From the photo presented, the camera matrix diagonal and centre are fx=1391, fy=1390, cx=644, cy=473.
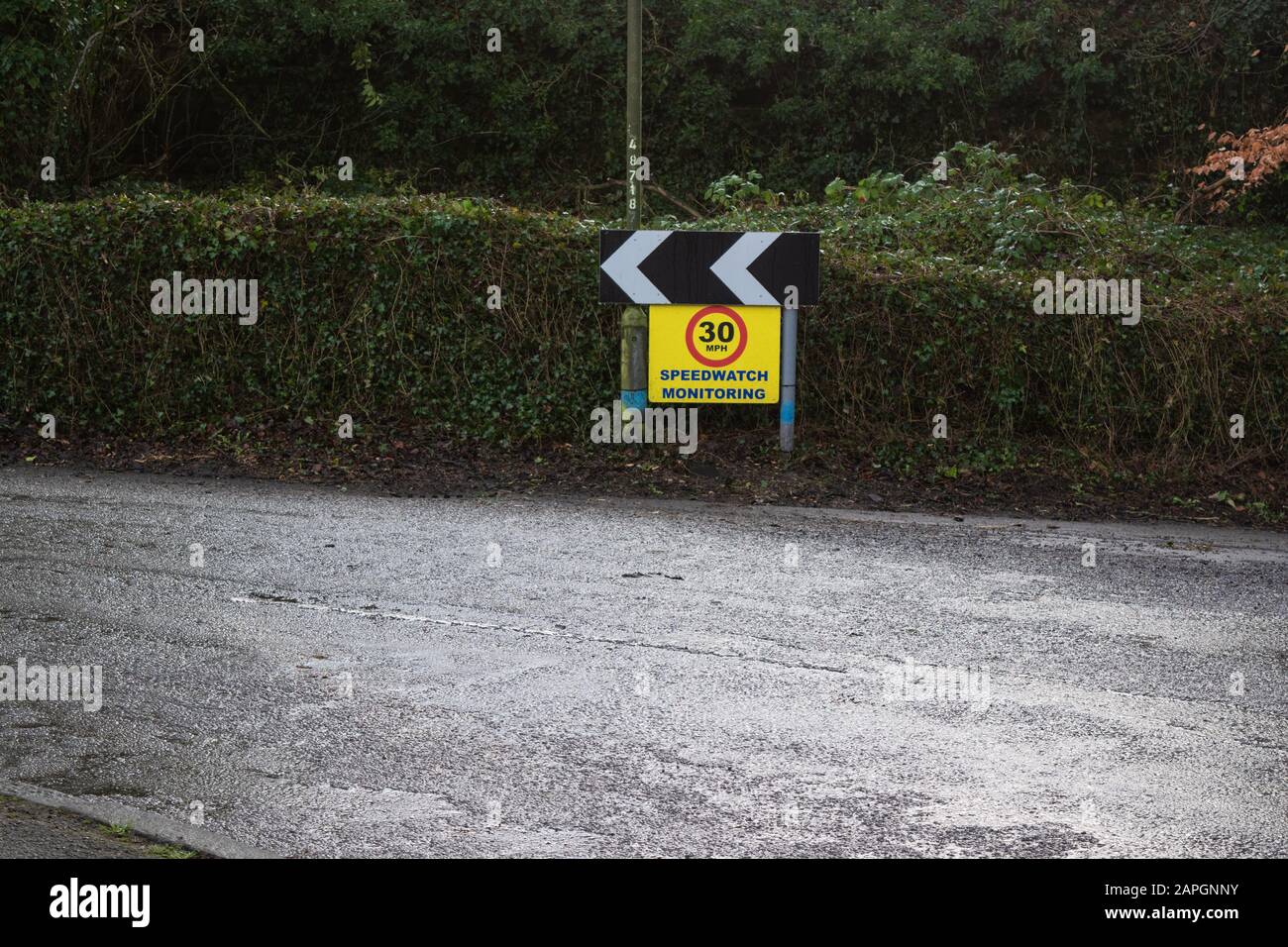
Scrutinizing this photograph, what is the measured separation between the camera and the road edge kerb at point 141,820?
4551 mm

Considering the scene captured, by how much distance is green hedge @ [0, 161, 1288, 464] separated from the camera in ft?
40.8

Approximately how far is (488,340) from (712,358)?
2.21 m

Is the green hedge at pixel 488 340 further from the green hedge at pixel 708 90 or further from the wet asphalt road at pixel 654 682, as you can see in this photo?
the green hedge at pixel 708 90

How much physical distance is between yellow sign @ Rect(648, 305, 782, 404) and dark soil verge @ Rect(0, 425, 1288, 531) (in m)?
0.51

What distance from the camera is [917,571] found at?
884cm

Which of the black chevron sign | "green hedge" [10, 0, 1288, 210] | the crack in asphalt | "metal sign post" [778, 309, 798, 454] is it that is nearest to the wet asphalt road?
the crack in asphalt

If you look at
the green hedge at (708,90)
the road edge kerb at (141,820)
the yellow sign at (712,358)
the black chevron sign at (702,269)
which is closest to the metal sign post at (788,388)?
the yellow sign at (712,358)

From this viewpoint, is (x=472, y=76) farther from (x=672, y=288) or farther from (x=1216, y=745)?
(x=1216, y=745)

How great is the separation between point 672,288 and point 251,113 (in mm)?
19128

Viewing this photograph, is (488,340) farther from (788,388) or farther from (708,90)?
(708,90)

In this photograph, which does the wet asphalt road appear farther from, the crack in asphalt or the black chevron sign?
Result: the black chevron sign

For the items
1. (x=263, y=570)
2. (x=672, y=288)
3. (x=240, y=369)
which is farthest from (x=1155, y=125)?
(x=263, y=570)

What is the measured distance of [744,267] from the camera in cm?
1216

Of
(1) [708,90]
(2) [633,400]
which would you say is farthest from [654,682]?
(1) [708,90]
